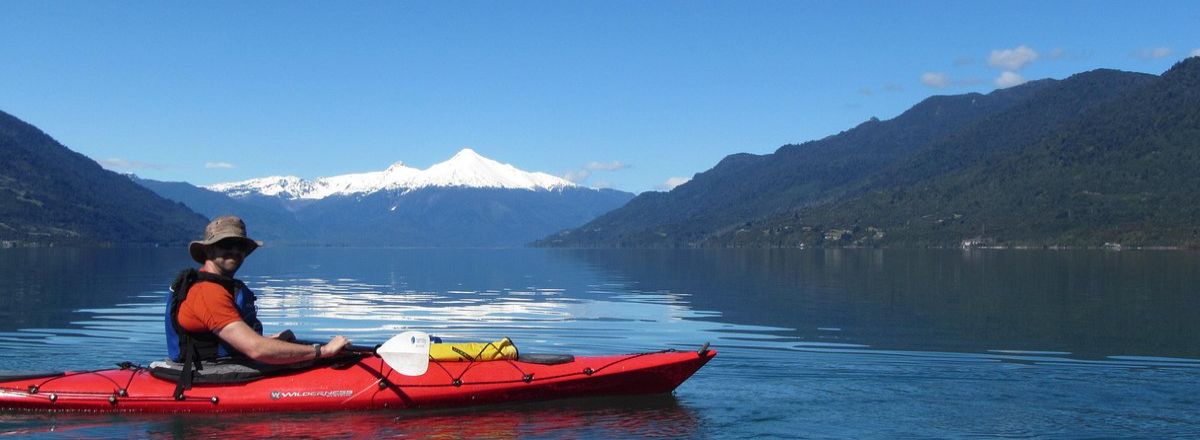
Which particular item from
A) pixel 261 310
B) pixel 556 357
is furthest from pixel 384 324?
pixel 556 357

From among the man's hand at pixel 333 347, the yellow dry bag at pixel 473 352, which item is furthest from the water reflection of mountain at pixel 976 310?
the man's hand at pixel 333 347

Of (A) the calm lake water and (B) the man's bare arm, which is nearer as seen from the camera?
(B) the man's bare arm

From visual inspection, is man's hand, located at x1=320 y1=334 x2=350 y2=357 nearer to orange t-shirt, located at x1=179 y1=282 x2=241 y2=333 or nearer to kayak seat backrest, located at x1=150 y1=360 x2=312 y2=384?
kayak seat backrest, located at x1=150 y1=360 x2=312 y2=384

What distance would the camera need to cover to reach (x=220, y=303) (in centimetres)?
1466

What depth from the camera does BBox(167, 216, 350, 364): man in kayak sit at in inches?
576

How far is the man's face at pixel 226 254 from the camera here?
48.1ft

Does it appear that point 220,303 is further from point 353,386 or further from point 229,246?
point 353,386

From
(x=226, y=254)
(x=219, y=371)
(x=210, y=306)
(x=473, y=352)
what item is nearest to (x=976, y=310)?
(x=473, y=352)

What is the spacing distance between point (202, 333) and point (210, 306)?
1.02 m

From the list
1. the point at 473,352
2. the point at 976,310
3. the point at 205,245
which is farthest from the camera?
the point at 976,310

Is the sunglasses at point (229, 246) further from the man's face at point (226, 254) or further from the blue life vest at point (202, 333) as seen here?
the blue life vest at point (202, 333)

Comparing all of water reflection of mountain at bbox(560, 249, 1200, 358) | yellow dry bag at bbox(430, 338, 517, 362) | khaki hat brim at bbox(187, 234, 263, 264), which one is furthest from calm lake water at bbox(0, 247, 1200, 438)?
khaki hat brim at bbox(187, 234, 263, 264)

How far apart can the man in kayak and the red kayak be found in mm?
934

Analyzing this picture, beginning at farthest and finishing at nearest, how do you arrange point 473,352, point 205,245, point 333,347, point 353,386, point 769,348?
point 769,348 → point 473,352 → point 353,386 → point 333,347 → point 205,245
